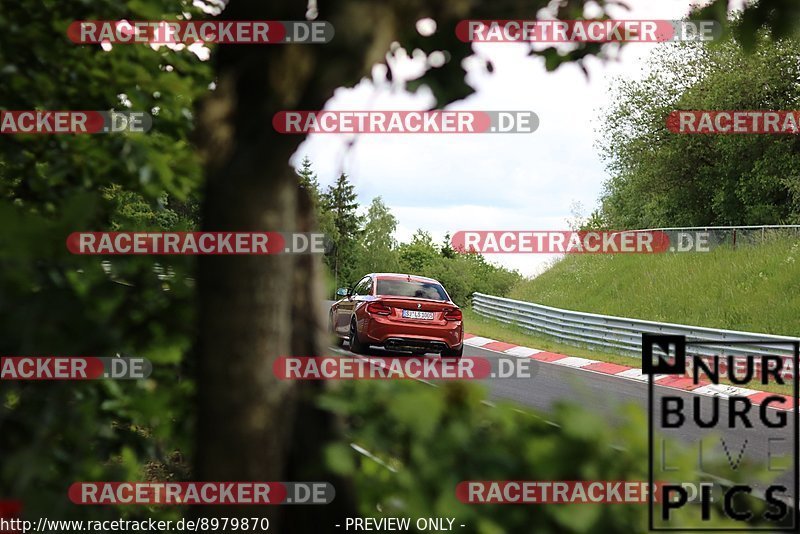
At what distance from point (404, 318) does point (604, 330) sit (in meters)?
7.84

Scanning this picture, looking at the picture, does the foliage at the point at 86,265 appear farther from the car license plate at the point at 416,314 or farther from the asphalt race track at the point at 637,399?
the car license plate at the point at 416,314

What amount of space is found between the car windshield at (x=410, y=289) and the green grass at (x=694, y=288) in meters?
12.0

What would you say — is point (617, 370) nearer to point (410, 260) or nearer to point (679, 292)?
point (679, 292)

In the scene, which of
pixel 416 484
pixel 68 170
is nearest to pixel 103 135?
pixel 68 170

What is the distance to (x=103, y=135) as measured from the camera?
11.8ft

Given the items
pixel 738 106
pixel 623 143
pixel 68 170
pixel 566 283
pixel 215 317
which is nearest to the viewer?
pixel 215 317

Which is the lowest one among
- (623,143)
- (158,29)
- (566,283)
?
(566,283)

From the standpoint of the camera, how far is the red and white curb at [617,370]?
13836 millimetres

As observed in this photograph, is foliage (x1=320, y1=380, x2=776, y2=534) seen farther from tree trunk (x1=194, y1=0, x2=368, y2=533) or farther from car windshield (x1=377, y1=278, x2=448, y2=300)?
car windshield (x1=377, y1=278, x2=448, y2=300)

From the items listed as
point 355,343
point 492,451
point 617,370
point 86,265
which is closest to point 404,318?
point 355,343

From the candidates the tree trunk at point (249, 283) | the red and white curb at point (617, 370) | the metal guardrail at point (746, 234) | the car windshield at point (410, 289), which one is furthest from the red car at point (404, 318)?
the metal guardrail at point (746, 234)

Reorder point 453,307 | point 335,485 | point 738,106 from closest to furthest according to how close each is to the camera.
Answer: point 335,485
point 453,307
point 738,106

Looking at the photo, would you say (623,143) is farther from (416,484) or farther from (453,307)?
(416,484)

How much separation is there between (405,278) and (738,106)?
2788cm
